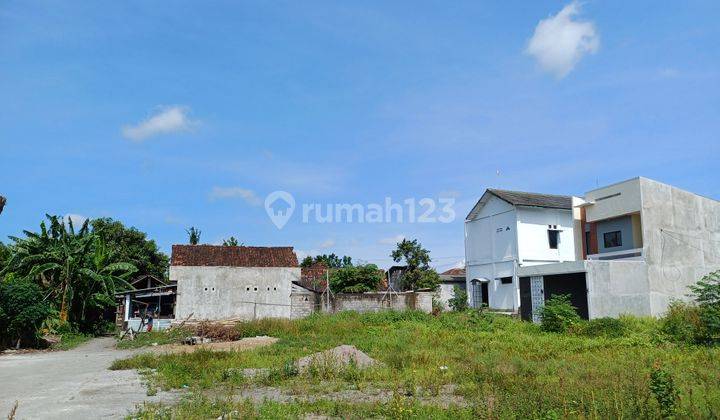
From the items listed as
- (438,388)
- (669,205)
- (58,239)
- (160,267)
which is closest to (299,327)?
(438,388)

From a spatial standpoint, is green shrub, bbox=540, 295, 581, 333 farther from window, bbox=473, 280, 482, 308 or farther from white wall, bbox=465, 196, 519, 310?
window, bbox=473, 280, 482, 308

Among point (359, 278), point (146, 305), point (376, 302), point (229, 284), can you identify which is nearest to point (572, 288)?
point (376, 302)

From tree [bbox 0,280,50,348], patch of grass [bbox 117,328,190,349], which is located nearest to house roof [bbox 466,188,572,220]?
patch of grass [bbox 117,328,190,349]

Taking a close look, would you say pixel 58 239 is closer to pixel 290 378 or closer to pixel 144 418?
pixel 290 378

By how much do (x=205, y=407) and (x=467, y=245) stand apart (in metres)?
24.9

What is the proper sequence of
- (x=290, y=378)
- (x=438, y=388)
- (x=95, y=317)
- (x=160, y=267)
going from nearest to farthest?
(x=438, y=388), (x=290, y=378), (x=95, y=317), (x=160, y=267)

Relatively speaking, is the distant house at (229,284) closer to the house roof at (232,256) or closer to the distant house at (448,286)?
the house roof at (232,256)

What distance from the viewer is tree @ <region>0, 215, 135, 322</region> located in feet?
81.2

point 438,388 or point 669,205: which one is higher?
point 669,205

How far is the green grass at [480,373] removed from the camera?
7.15 m

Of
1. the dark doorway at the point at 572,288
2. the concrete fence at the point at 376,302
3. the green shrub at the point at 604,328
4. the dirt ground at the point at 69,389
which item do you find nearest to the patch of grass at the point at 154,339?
the dirt ground at the point at 69,389

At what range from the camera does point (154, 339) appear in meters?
21.9

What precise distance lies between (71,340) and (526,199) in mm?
23281

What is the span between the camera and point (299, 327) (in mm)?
20953
